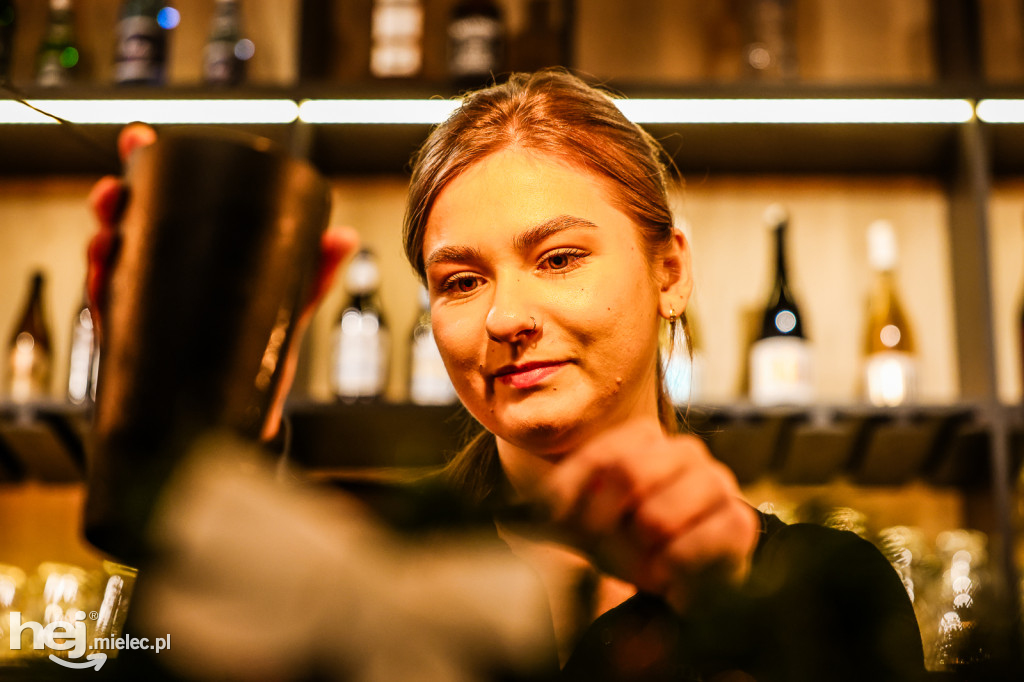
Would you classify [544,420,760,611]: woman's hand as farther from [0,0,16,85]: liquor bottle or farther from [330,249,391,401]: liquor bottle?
[0,0,16,85]: liquor bottle

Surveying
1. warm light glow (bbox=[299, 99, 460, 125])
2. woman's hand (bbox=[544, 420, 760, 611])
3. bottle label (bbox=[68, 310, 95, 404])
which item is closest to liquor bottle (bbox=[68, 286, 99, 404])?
→ bottle label (bbox=[68, 310, 95, 404])

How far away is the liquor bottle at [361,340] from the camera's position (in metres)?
1.72

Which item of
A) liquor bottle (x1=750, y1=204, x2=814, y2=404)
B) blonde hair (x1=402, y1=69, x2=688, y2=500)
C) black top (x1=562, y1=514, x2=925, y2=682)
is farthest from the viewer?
liquor bottle (x1=750, y1=204, x2=814, y2=404)

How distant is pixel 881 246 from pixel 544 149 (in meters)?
1.22

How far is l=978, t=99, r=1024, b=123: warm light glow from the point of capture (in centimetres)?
167

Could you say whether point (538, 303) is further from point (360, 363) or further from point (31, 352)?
point (31, 352)

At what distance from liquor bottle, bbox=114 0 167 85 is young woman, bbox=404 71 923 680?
111 centimetres

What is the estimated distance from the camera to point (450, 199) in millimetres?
759

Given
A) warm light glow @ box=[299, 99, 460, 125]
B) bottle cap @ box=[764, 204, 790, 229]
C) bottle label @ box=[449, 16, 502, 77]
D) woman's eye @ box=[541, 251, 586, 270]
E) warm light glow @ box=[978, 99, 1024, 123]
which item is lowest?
woman's eye @ box=[541, 251, 586, 270]

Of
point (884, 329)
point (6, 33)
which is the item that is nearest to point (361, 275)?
point (6, 33)

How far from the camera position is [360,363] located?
1.74 metres

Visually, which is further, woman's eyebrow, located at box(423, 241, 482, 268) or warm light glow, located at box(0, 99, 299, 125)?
warm light glow, located at box(0, 99, 299, 125)

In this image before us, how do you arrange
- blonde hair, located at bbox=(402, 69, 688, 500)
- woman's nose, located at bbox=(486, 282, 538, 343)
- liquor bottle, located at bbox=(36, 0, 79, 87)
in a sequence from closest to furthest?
woman's nose, located at bbox=(486, 282, 538, 343)
blonde hair, located at bbox=(402, 69, 688, 500)
liquor bottle, located at bbox=(36, 0, 79, 87)

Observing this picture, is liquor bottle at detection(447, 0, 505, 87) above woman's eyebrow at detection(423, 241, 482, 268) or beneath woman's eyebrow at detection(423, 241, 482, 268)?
above
